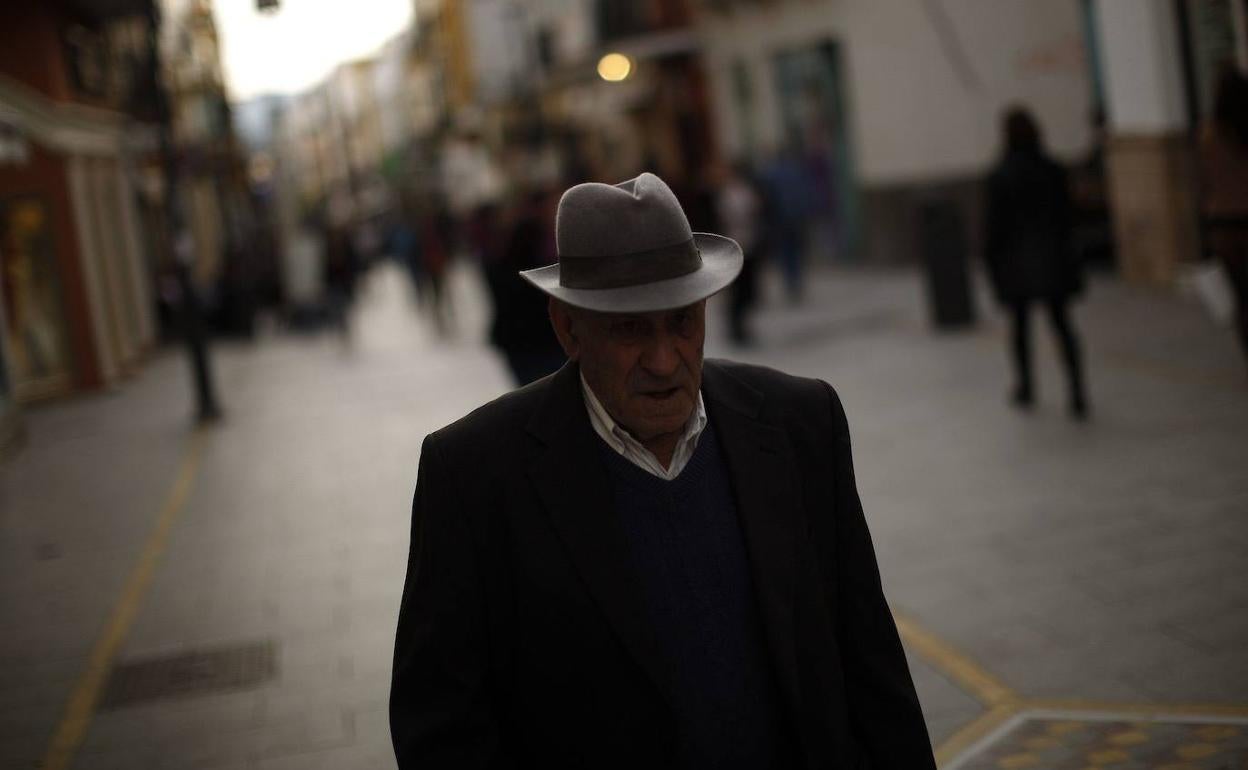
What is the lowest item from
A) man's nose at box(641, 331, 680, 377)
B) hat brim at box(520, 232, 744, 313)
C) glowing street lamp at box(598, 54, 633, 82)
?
man's nose at box(641, 331, 680, 377)

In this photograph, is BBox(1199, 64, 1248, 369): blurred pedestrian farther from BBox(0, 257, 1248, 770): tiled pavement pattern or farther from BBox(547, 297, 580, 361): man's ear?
BBox(547, 297, 580, 361): man's ear

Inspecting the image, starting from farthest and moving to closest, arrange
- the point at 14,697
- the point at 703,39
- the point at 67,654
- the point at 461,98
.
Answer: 1. the point at 461,98
2. the point at 703,39
3. the point at 67,654
4. the point at 14,697

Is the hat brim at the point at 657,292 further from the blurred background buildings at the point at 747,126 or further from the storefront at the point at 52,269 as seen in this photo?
the storefront at the point at 52,269

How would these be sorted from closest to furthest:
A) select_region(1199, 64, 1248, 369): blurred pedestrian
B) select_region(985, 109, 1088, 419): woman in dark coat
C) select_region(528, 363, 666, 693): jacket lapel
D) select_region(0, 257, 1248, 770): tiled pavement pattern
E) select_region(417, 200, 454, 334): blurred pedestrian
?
select_region(528, 363, 666, 693): jacket lapel < select_region(0, 257, 1248, 770): tiled pavement pattern < select_region(1199, 64, 1248, 369): blurred pedestrian < select_region(985, 109, 1088, 419): woman in dark coat < select_region(417, 200, 454, 334): blurred pedestrian

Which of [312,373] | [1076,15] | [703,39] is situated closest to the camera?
[1076,15]

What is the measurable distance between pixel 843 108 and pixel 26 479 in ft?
50.3

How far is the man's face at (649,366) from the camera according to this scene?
8.83 ft

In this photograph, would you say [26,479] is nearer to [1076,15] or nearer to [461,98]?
[1076,15]

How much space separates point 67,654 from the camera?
7840 mm

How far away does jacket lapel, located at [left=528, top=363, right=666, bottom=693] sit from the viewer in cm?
261

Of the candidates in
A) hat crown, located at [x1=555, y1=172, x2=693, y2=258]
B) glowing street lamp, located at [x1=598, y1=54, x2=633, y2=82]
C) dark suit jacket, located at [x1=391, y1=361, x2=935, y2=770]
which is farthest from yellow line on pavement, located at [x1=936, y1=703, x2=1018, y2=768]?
glowing street lamp, located at [x1=598, y1=54, x2=633, y2=82]

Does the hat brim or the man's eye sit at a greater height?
the hat brim

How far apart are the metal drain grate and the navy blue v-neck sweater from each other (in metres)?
4.52

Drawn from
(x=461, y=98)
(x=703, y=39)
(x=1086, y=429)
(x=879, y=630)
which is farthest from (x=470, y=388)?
(x=461, y=98)
